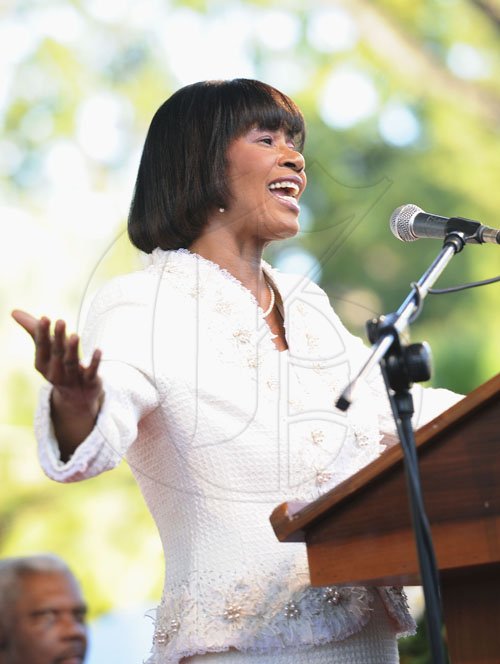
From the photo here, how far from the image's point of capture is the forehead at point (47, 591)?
2.67 m

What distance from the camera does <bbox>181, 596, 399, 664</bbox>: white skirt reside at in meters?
1.79

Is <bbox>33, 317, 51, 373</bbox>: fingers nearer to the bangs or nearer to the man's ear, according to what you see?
the bangs

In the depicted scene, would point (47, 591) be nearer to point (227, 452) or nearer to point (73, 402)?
point (227, 452)

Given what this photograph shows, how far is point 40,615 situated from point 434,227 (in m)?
1.34

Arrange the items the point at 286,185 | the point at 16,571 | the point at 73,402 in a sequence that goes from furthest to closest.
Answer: the point at 16,571
the point at 286,185
the point at 73,402

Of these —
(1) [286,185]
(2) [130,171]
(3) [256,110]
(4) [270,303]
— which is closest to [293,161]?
(1) [286,185]

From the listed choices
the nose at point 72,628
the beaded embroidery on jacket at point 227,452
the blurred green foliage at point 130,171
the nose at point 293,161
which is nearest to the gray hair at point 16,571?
the nose at point 72,628

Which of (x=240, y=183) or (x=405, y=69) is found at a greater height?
(x=405, y=69)

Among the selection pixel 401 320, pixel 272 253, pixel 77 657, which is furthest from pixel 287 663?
pixel 77 657

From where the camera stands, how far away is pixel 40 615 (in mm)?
2654

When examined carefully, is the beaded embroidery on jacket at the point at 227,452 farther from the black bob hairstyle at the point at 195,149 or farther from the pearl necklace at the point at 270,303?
the black bob hairstyle at the point at 195,149

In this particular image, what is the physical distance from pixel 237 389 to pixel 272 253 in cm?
42

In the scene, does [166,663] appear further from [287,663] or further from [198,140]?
[198,140]

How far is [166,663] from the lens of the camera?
1843 millimetres
